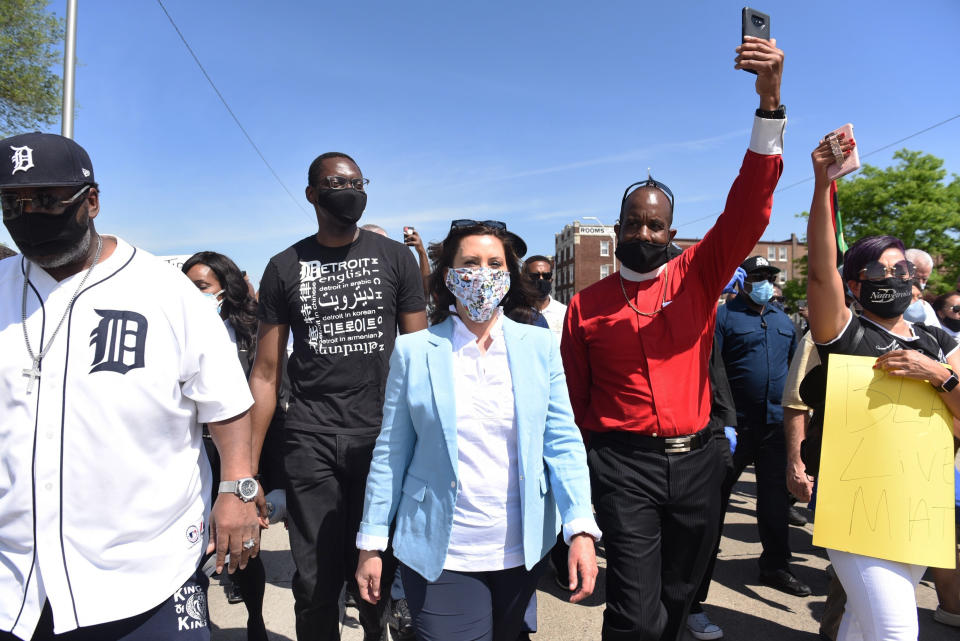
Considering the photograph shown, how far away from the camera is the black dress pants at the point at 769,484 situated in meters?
4.75

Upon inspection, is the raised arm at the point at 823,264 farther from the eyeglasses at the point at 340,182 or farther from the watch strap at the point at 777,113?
the eyeglasses at the point at 340,182

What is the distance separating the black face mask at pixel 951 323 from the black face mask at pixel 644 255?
464 cm

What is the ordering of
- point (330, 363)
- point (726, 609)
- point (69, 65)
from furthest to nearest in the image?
point (69, 65) → point (726, 609) → point (330, 363)

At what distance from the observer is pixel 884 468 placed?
2.60m

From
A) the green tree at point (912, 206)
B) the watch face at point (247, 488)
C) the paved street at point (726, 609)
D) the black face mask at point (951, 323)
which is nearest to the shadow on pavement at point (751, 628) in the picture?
the paved street at point (726, 609)

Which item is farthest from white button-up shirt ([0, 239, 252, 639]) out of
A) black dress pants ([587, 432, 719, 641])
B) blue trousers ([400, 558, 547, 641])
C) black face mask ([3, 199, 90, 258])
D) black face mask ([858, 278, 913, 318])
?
black face mask ([858, 278, 913, 318])

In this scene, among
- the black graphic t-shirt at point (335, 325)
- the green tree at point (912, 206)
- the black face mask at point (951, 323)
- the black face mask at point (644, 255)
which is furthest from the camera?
the green tree at point (912, 206)

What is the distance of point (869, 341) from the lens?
109 inches

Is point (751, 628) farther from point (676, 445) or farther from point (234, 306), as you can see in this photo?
point (234, 306)

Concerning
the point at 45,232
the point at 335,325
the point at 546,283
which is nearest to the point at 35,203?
the point at 45,232

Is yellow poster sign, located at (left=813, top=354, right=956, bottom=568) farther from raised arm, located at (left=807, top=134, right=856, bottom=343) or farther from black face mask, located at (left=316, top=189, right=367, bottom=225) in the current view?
black face mask, located at (left=316, top=189, right=367, bottom=225)

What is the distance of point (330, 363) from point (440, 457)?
1.11m

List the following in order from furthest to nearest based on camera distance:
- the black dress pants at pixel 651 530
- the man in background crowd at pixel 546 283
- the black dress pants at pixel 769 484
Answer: the man in background crowd at pixel 546 283 → the black dress pants at pixel 769 484 → the black dress pants at pixel 651 530

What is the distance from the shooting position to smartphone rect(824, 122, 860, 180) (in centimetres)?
251
